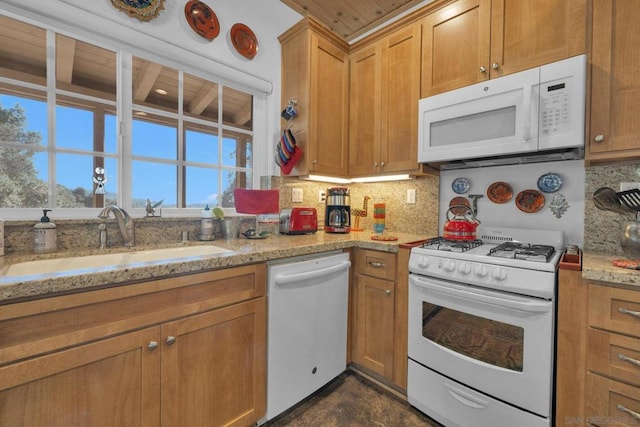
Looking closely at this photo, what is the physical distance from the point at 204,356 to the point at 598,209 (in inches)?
81.5

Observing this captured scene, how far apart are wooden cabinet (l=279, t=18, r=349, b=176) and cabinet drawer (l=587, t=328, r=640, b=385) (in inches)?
66.0

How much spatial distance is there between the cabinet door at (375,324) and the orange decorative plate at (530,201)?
934 millimetres

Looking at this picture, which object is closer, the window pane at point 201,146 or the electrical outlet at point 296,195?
the window pane at point 201,146

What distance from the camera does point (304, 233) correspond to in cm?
204

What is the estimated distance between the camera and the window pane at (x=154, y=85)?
1.59 meters

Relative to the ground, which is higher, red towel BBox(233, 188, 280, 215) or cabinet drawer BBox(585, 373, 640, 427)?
red towel BBox(233, 188, 280, 215)

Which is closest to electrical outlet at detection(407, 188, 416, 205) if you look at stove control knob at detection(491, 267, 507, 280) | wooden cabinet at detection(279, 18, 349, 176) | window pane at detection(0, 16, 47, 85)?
wooden cabinet at detection(279, 18, 349, 176)

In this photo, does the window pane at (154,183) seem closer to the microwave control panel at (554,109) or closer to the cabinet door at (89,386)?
the cabinet door at (89,386)

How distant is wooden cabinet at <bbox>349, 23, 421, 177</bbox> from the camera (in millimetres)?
1868

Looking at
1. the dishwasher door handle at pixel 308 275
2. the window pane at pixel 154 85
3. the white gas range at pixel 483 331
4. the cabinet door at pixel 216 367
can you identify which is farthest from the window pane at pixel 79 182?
the white gas range at pixel 483 331

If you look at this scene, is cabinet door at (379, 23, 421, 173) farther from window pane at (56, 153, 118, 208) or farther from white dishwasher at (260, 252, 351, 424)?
window pane at (56, 153, 118, 208)

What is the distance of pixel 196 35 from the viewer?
5.63 feet

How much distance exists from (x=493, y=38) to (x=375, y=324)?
5.91 ft

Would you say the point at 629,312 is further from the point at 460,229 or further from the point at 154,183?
the point at 154,183
